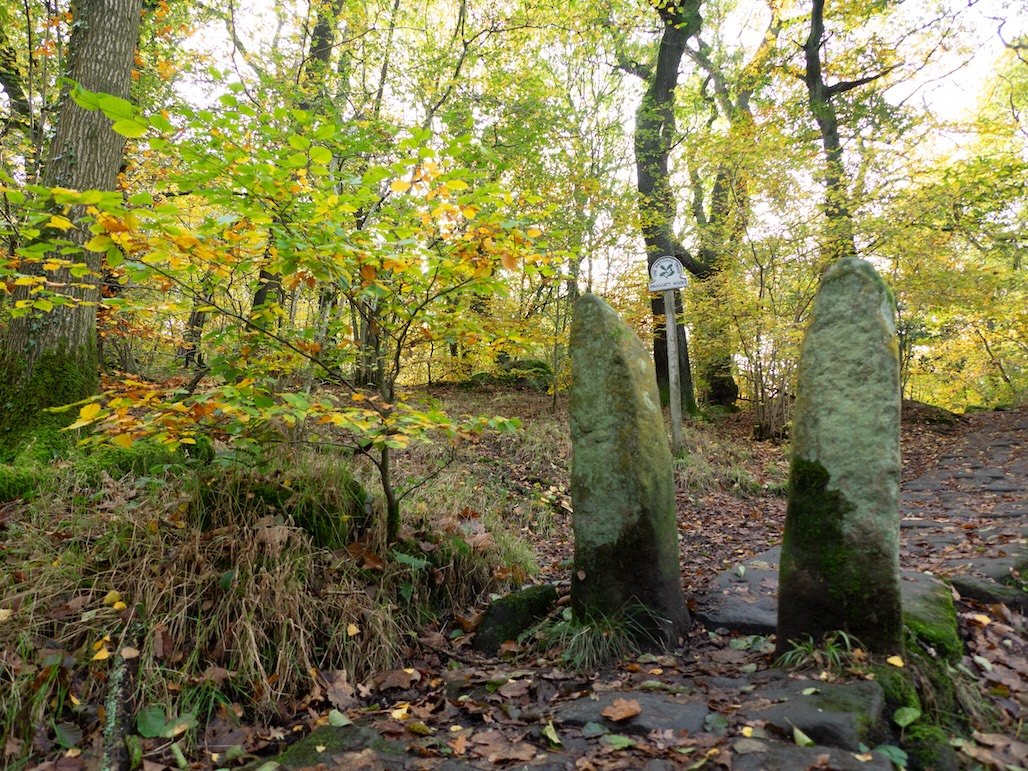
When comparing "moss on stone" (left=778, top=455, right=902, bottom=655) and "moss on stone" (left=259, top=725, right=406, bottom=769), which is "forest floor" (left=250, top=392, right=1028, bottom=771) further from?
"moss on stone" (left=778, top=455, right=902, bottom=655)

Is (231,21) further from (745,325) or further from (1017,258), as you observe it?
(1017,258)

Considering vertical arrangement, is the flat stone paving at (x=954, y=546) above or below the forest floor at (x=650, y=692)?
above

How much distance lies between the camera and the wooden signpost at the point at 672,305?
22.9 feet

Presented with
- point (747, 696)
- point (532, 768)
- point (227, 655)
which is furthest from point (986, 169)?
point (227, 655)

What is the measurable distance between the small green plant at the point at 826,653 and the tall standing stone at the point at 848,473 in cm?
3

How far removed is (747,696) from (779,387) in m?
8.43

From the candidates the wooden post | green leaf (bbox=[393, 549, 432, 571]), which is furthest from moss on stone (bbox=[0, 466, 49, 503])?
the wooden post

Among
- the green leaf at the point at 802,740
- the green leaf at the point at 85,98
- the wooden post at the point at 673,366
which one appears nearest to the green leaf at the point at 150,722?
the green leaf at the point at 85,98

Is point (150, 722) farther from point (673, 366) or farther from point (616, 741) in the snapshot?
point (673, 366)

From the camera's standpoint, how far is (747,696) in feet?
7.72

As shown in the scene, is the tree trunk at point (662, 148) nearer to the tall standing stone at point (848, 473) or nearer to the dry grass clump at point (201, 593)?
the tall standing stone at point (848, 473)

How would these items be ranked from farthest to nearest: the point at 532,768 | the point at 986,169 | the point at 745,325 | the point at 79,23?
the point at 745,325 → the point at 986,169 → the point at 79,23 → the point at 532,768

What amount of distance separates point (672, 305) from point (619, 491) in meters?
5.00

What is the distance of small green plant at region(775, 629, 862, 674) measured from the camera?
235 cm
